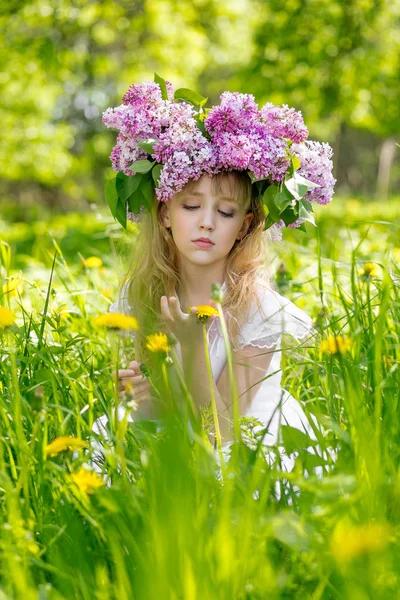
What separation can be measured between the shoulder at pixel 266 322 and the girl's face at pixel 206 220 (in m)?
0.26

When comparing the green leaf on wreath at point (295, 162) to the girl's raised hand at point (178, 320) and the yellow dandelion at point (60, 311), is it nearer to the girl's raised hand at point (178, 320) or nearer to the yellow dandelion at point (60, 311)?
the girl's raised hand at point (178, 320)

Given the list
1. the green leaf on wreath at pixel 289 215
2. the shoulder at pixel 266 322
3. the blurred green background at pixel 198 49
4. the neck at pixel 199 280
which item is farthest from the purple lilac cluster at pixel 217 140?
the blurred green background at pixel 198 49

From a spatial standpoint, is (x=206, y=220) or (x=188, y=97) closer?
(x=206, y=220)

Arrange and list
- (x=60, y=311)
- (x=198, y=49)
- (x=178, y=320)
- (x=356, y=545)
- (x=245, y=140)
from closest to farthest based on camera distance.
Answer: (x=356, y=545)
(x=178, y=320)
(x=245, y=140)
(x=60, y=311)
(x=198, y=49)

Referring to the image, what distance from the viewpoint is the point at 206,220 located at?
7.43ft

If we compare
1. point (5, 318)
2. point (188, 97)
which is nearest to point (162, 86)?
point (188, 97)

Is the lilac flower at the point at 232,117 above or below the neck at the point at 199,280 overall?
above

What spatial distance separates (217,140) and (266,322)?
0.62m

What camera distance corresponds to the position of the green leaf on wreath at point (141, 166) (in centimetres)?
231

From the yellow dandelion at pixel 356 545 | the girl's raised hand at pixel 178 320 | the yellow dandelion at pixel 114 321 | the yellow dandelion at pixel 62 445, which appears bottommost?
the yellow dandelion at pixel 356 545

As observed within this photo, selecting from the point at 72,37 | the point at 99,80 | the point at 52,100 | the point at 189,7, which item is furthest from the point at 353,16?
the point at 99,80

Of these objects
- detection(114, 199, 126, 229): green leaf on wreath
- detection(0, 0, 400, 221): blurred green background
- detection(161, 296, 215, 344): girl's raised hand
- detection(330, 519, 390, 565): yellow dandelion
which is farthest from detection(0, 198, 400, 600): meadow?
detection(0, 0, 400, 221): blurred green background

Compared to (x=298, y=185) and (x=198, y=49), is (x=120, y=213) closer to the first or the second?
(x=298, y=185)

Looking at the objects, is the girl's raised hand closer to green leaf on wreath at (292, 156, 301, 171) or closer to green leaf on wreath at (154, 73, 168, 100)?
green leaf on wreath at (292, 156, 301, 171)
